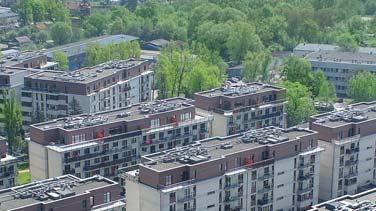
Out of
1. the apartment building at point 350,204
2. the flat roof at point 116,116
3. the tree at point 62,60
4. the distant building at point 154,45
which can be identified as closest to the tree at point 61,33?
the distant building at point 154,45

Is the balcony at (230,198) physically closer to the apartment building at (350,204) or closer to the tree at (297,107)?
the apartment building at (350,204)

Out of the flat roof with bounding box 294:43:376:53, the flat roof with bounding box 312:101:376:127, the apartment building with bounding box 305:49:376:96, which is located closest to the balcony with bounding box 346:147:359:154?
the flat roof with bounding box 312:101:376:127

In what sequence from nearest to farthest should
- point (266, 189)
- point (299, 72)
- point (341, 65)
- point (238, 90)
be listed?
point (266, 189) → point (238, 90) → point (299, 72) → point (341, 65)

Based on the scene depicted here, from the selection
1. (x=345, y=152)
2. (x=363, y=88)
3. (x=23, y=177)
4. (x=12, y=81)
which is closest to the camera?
(x=345, y=152)

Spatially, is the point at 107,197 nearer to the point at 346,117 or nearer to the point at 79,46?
the point at 346,117

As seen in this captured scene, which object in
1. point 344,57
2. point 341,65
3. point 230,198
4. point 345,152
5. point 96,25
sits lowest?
point 230,198

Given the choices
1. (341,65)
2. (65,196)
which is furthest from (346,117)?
(341,65)

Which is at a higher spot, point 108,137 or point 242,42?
point 242,42

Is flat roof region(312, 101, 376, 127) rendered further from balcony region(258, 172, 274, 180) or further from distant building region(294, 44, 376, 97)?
distant building region(294, 44, 376, 97)
